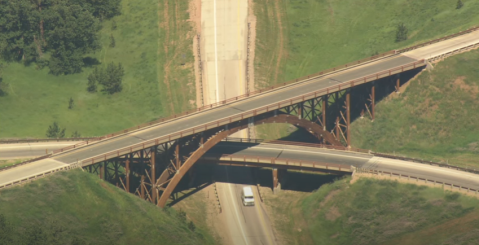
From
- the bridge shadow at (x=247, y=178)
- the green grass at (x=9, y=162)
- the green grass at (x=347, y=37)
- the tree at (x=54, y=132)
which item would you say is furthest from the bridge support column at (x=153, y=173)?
the green grass at (x=347, y=37)

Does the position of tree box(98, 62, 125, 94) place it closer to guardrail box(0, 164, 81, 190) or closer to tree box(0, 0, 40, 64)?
tree box(0, 0, 40, 64)

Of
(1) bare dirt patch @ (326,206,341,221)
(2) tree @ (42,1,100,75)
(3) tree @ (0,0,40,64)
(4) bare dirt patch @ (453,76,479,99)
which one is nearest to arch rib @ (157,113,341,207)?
(1) bare dirt patch @ (326,206,341,221)

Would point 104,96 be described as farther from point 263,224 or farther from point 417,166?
point 417,166

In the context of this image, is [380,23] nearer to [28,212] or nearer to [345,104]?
[345,104]

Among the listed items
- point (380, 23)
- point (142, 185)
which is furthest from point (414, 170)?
point (380, 23)

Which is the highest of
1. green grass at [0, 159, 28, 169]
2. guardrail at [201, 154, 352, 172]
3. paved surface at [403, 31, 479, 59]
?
paved surface at [403, 31, 479, 59]
